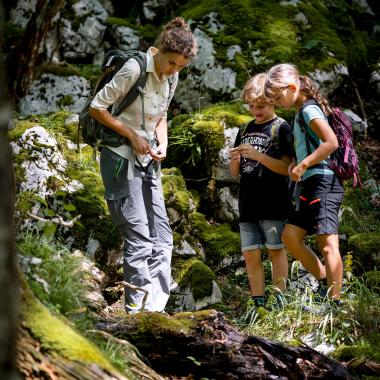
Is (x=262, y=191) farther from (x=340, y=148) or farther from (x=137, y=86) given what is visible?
(x=137, y=86)

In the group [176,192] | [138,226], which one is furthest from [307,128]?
[176,192]

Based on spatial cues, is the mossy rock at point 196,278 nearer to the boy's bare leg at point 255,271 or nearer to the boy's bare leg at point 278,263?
the boy's bare leg at point 255,271

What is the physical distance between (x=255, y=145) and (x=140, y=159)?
3.65ft

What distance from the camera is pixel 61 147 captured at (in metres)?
7.10

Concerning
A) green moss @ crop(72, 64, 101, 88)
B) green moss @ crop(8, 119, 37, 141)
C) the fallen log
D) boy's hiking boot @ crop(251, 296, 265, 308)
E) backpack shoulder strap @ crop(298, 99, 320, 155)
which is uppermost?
backpack shoulder strap @ crop(298, 99, 320, 155)

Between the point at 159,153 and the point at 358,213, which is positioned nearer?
the point at 159,153

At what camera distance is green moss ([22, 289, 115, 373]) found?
2834 mm

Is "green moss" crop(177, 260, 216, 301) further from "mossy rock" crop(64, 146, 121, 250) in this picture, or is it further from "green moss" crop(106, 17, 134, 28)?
"green moss" crop(106, 17, 134, 28)

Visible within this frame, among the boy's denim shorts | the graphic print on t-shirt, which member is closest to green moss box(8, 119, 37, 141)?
the graphic print on t-shirt

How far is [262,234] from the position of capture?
5.53 m

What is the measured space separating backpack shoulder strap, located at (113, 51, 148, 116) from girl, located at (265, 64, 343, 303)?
3.65 feet

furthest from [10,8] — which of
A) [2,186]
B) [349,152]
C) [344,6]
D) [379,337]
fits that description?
[2,186]

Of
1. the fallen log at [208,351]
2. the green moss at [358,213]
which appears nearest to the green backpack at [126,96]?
the fallen log at [208,351]

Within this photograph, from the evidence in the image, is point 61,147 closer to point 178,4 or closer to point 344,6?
point 178,4
